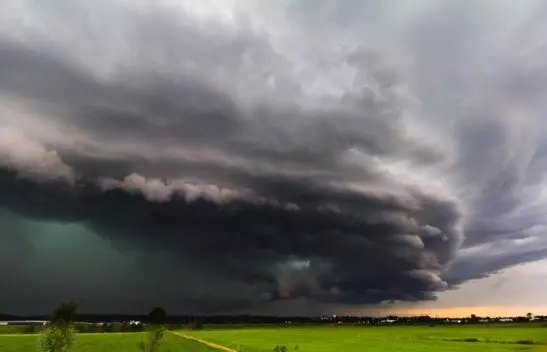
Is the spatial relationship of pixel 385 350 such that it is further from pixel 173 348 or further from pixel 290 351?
pixel 173 348

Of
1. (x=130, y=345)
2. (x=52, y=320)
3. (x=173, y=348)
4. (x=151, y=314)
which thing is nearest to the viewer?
(x=52, y=320)

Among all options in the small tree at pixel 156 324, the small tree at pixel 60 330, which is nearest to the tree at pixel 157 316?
the small tree at pixel 156 324

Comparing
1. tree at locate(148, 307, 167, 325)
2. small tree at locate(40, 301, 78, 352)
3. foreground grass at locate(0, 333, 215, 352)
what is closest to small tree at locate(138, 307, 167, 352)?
tree at locate(148, 307, 167, 325)

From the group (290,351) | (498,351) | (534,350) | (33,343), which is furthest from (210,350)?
(534,350)

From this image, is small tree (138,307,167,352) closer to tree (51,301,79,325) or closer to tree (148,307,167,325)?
tree (148,307,167,325)

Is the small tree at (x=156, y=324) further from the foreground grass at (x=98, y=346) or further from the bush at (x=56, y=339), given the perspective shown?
the foreground grass at (x=98, y=346)

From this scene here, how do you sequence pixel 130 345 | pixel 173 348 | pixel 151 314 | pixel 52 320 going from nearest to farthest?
pixel 52 320 → pixel 151 314 → pixel 173 348 → pixel 130 345

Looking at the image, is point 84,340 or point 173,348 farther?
point 84,340
